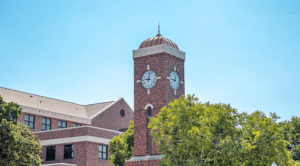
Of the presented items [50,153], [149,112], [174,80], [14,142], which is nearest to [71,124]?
[50,153]

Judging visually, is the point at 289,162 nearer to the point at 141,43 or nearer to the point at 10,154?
the point at 141,43

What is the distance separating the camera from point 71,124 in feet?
168

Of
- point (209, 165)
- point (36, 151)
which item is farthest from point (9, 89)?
point (209, 165)

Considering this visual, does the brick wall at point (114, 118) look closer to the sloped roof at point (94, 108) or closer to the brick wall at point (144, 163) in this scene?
the sloped roof at point (94, 108)

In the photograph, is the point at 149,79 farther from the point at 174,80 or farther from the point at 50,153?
the point at 50,153

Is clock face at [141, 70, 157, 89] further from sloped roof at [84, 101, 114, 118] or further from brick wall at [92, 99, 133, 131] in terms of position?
sloped roof at [84, 101, 114, 118]

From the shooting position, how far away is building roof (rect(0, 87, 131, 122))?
47350 millimetres

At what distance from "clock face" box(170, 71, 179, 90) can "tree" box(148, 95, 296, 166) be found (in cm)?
816

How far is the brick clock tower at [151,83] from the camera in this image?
3191cm

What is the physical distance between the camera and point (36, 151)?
106 feet

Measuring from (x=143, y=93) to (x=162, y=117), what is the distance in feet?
26.8

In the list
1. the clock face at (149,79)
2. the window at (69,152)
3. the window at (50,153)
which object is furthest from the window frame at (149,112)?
the window at (50,153)

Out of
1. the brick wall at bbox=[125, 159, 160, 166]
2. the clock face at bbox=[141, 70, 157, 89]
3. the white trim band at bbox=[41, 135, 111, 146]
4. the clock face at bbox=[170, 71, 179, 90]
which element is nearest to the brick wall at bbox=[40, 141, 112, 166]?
the white trim band at bbox=[41, 135, 111, 146]

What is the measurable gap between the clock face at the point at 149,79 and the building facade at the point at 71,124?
11.3 metres
